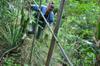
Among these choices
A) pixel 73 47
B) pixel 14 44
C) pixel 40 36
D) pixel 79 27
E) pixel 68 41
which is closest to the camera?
pixel 14 44

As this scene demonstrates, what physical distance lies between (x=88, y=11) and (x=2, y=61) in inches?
86.7

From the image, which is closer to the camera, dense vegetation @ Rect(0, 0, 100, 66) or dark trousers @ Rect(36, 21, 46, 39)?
dense vegetation @ Rect(0, 0, 100, 66)

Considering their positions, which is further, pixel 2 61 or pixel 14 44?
pixel 14 44

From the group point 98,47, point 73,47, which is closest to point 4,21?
point 73,47

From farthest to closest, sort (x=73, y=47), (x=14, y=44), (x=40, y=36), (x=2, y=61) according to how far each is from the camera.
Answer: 1. (x=40, y=36)
2. (x=73, y=47)
3. (x=14, y=44)
4. (x=2, y=61)

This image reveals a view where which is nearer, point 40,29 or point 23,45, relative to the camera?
point 23,45

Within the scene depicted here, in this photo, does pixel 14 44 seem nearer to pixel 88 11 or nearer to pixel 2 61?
pixel 2 61

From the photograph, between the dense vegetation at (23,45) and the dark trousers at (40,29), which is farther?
the dark trousers at (40,29)

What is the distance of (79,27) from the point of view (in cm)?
534

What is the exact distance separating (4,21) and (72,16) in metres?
1.98

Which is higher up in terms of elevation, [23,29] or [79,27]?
[23,29]

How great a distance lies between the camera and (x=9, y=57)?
383cm

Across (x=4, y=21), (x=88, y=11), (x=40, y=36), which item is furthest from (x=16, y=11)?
(x=88, y=11)

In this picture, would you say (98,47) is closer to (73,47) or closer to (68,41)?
(73,47)
